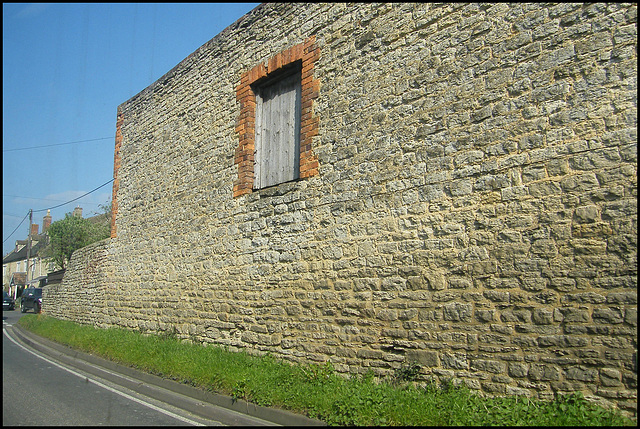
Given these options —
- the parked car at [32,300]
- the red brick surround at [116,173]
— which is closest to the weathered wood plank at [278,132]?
the red brick surround at [116,173]

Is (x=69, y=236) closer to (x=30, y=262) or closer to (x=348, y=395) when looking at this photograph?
(x=30, y=262)

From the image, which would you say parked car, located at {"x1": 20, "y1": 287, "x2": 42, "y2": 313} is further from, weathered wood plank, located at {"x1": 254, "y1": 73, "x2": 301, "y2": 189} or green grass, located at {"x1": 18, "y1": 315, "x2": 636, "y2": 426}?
weathered wood plank, located at {"x1": 254, "y1": 73, "x2": 301, "y2": 189}

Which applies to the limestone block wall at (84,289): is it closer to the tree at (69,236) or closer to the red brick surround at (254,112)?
the red brick surround at (254,112)

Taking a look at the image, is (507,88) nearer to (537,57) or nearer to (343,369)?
(537,57)

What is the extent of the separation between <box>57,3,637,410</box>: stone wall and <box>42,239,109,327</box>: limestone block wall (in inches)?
194

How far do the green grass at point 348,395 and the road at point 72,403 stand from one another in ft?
2.00

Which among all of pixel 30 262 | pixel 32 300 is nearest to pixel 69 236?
pixel 32 300

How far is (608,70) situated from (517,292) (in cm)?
224

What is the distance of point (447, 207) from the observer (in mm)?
5422

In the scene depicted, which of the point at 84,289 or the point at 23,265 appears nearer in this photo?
the point at 84,289

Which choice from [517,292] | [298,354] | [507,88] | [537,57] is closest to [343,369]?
[298,354]

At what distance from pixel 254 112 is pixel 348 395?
Result: 212 inches

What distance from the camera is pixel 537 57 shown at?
492cm

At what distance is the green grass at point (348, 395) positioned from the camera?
4.17m
